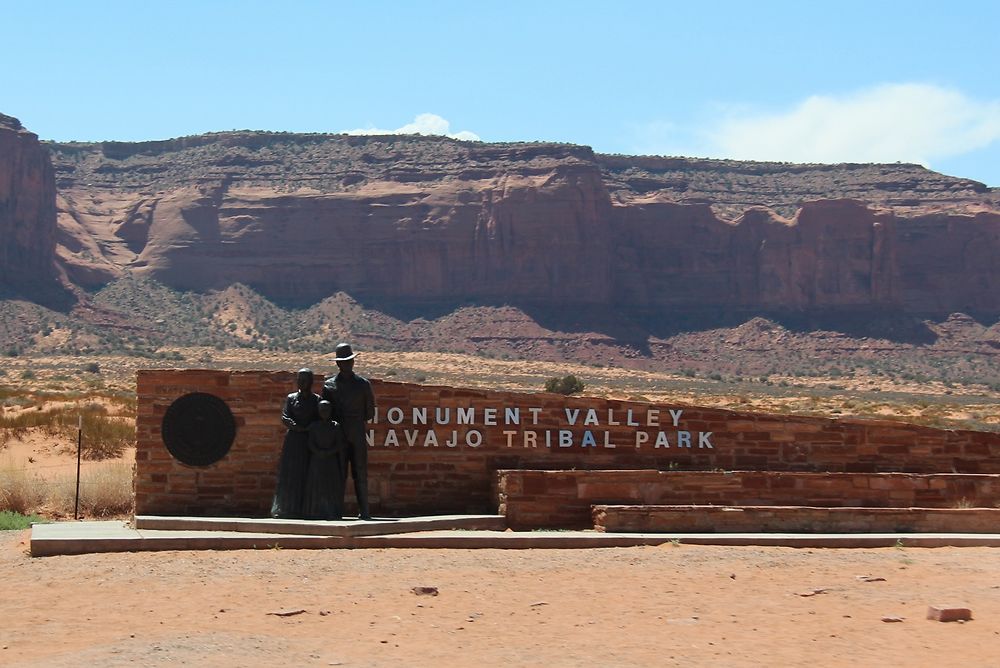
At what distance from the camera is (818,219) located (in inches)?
4515

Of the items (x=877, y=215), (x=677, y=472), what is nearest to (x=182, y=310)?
(x=877, y=215)

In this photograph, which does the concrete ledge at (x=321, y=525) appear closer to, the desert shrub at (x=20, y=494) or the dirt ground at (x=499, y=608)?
the dirt ground at (x=499, y=608)

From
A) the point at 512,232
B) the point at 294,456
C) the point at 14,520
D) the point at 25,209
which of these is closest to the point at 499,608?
the point at 294,456

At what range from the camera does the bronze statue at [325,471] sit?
1483cm

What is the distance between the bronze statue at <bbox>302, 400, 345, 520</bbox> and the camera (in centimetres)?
1483

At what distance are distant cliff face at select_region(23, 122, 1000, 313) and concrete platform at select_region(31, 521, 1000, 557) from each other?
94370 millimetres

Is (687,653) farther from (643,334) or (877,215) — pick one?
(877,215)

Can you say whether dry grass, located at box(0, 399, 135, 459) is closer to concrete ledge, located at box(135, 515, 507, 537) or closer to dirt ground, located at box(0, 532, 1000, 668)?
concrete ledge, located at box(135, 515, 507, 537)

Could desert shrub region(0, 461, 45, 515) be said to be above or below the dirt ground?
below

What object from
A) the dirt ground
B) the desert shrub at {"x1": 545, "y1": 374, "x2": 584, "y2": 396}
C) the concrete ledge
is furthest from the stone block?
the desert shrub at {"x1": 545, "y1": 374, "x2": 584, "y2": 396}

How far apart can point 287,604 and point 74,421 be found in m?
19.1

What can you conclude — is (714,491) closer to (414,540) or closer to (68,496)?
(414,540)

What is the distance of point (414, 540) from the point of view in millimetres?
14078

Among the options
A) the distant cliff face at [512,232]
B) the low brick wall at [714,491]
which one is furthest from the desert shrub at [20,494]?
the distant cliff face at [512,232]
